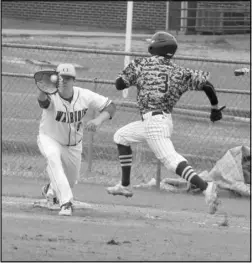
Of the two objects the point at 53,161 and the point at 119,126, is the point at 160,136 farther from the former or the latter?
the point at 119,126

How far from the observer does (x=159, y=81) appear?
358 inches

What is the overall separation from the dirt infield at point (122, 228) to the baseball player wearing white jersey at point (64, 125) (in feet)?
1.33

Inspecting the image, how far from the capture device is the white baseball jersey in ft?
30.6

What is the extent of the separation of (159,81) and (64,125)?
3.65 feet

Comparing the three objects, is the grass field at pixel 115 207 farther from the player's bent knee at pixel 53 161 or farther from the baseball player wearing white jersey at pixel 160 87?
the baseball player wearing white jersey at pixel 160 87

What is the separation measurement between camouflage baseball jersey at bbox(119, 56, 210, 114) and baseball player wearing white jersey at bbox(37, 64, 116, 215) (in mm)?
485

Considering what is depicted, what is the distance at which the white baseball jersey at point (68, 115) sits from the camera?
9312 mm

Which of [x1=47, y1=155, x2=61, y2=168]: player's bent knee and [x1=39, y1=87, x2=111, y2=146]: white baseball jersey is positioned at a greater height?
[x1=39, y1=87, x2=111, y2=146]: white baseball jersey

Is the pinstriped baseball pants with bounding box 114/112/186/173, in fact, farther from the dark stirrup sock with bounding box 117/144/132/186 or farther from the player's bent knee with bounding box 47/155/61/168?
the player's bent knee with bounding box 47/155/61/168

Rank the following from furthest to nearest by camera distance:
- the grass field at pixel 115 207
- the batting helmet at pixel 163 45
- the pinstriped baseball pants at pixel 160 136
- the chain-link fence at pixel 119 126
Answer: the chain-link fence at pixel 119 126 < the batting helmet at pixel 163 45 < the pinstriped baseball pants at pixel 160 136 < the grass field at pixel 115 207

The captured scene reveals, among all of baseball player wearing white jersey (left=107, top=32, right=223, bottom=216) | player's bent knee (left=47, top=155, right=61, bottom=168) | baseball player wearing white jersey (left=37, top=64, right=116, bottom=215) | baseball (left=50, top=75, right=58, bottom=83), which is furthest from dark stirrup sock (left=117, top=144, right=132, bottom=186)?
baseball (left=50, top=75, right=58, bottom=83)

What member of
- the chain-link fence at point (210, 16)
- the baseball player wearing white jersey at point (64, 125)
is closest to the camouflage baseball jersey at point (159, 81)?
the baseball player wearing white jersey at point (64, 125)

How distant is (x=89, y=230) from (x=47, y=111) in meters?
1.40

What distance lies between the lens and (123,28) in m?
26.7
